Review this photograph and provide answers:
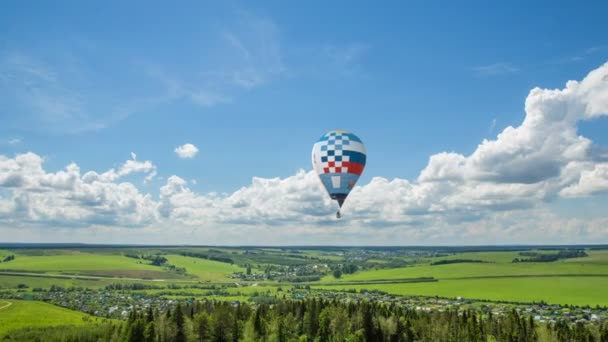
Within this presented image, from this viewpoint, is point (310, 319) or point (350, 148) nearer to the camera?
point (350, 148)

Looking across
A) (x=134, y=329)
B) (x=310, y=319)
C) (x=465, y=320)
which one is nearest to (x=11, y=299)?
(x=134, y=329)

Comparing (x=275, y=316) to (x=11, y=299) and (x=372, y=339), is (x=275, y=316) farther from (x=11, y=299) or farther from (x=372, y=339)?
(x=11, y=299)

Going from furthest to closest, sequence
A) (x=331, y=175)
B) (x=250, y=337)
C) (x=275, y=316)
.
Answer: (x=275, y=316), (x=250, y=337), (x=331, y=175)

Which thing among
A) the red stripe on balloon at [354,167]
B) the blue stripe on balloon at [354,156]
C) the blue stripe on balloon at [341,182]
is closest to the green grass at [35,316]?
the blue stripe on balloon at [341,182]

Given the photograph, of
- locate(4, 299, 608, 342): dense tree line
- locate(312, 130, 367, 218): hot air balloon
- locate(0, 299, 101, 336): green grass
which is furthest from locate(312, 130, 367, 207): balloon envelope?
locate(0, 299, 101, 336): green grass

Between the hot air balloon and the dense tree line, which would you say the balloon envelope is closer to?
the hot air balloon

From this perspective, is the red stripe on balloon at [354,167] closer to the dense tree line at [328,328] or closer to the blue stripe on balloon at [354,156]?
the blue stripe on balloon at [354,156]

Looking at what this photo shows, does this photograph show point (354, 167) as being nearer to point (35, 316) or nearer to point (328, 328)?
point (328, 328)
